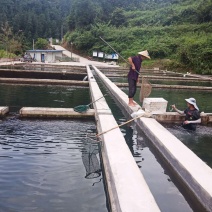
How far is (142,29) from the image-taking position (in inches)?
1955

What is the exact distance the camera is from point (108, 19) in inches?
2564

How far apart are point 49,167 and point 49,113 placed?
135 inches

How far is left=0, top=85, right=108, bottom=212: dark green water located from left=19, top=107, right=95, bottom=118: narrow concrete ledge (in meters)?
0.27

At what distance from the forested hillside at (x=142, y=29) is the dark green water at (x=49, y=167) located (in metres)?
26.9

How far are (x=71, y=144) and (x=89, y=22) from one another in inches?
2427

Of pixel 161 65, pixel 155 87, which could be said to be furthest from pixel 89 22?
pixel 155 87

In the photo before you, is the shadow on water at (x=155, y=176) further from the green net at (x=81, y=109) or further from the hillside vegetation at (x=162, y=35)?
the hillside vegetation at (x=162, y=35)

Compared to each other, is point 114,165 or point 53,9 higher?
point 53,9

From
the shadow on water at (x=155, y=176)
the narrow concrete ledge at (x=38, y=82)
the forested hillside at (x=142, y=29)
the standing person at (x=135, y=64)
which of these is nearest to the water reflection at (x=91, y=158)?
the shadow on water at (x=155, y=176)

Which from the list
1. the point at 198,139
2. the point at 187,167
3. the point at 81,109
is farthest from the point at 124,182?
the point at 81,109

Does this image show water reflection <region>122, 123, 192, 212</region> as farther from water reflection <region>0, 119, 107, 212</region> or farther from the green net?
the green net

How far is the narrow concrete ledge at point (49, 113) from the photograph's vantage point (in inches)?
297

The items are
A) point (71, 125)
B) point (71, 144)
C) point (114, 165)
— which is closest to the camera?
point (114, 165)

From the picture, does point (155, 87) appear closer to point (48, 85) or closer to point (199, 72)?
point (48, 85)
